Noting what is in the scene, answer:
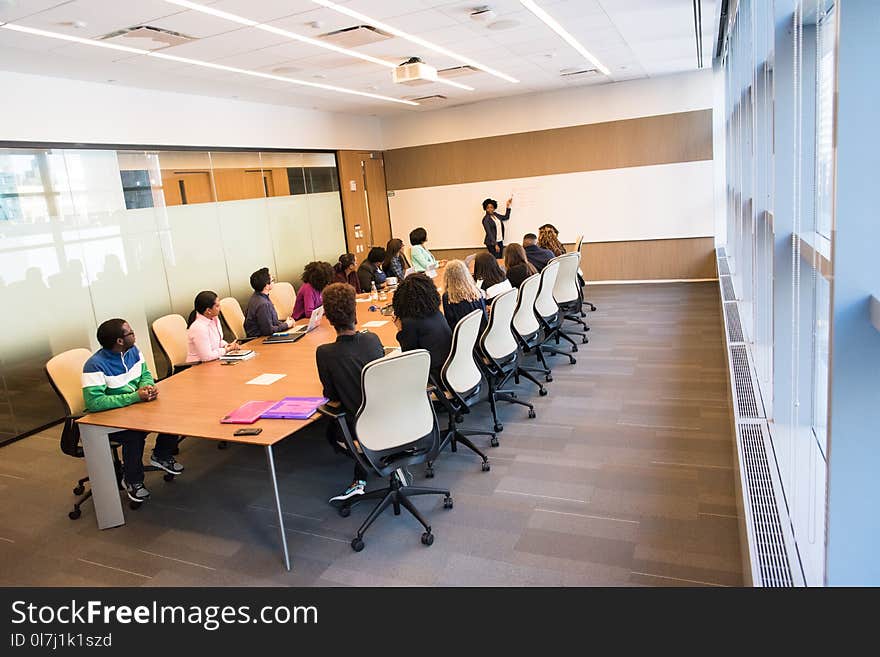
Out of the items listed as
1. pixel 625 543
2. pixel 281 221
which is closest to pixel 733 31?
pixel 625 543

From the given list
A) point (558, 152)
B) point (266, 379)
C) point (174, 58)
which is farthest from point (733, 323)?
point (558, 152)

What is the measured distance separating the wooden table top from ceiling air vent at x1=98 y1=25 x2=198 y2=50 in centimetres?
260

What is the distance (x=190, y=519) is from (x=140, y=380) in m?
1.00

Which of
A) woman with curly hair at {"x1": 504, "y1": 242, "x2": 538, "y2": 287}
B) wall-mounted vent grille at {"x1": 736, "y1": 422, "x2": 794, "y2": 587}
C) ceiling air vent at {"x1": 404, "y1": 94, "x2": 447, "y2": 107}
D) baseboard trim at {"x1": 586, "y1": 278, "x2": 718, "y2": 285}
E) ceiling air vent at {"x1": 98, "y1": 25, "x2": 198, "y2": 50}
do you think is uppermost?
ceiling air vent at {"x1": 404, "y1": 94, "x2": 447, "y2": 107}

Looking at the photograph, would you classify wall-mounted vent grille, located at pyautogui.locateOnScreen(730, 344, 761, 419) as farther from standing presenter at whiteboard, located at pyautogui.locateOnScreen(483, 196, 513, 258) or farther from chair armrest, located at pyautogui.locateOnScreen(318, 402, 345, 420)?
standing presenter at whiteboard, located at pyautogui.locateOnScreen(483, 196, 513, 258)

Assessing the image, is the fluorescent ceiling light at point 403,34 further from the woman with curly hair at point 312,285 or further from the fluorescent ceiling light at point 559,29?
the woman with curly hair at point 312,285

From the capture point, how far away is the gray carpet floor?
3.11 m

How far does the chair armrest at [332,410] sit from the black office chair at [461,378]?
77cm

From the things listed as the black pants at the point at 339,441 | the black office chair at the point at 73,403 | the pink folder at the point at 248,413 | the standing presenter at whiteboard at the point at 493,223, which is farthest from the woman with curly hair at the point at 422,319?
the standing presenter at whiteboard at the point at 493,223

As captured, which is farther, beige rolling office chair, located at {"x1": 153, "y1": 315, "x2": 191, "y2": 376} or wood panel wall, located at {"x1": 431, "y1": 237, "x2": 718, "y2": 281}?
wood panel wall, located at {"x1": 431, "y1": 237, "x2": 718, "y2": 281}

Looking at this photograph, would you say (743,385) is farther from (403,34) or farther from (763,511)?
(403,34)

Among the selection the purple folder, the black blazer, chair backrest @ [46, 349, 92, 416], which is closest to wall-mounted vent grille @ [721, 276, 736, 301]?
the purple folder

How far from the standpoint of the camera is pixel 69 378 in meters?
4.33

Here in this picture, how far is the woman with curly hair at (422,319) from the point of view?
411cm
